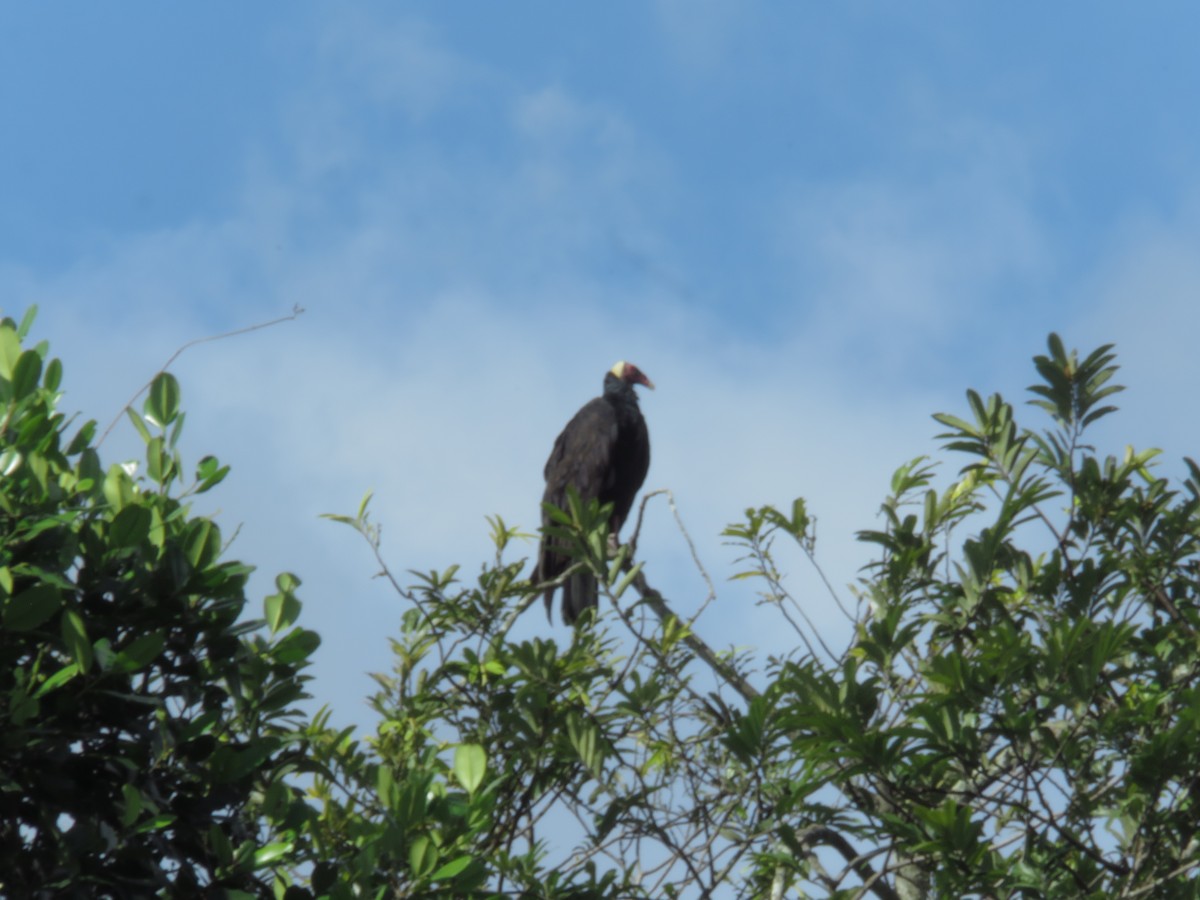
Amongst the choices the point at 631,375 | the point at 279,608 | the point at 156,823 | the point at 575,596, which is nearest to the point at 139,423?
the point at 279,608

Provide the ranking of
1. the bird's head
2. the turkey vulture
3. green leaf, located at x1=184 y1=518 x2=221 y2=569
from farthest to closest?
1. the bird's head
2. the turkey vulture
3. green leaf, located at x1=184 y1=518 x2=221 y2=569

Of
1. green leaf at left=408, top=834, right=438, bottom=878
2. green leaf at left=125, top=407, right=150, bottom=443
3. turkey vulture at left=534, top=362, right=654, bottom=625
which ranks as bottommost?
green leaf at left=408, top=834, right=438, bottom=878

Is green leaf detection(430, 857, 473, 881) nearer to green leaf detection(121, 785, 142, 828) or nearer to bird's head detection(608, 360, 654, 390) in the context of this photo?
green leaf detection(121, 785, 142, 828)

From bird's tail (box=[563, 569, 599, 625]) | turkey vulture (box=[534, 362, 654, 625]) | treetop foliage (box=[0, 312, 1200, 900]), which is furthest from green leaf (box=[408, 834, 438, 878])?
turkey vulture (box=[534, 362, 654, 625])

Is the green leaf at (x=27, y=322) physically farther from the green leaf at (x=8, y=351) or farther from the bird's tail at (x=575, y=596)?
the bird's tail at (x=575, y=596)

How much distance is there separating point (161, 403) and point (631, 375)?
21.3 ft

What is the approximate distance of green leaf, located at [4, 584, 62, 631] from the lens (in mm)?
1960

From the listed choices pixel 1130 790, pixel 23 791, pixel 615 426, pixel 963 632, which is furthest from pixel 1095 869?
pixel 615 426

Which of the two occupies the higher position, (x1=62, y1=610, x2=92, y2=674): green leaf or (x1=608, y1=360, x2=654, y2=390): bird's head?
(x1=608, y1=360, x2=654, y2=390): bird's head

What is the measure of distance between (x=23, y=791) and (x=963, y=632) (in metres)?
1.93

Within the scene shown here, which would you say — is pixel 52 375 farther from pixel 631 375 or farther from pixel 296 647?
pixel 631 375

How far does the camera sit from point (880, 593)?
3129 millimetres

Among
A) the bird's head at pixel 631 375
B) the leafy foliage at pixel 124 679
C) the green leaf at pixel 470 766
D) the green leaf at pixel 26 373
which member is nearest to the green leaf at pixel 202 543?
the leafy foliage at pixel 124 679

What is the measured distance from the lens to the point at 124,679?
2109 mm
